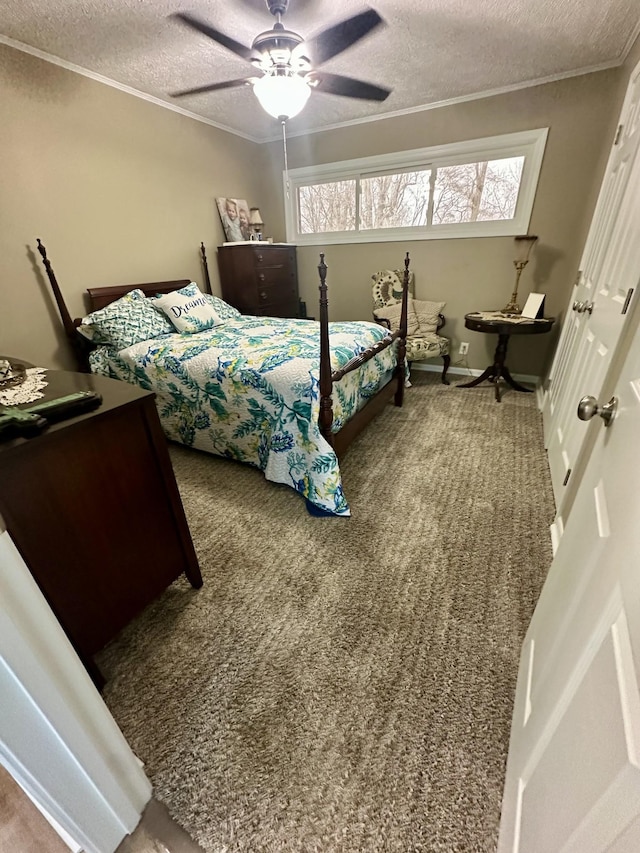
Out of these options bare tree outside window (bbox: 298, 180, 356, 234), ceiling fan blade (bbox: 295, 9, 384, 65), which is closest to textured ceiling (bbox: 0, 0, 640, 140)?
ceiling fan blade (bbox: 295, 9, 384, 65)

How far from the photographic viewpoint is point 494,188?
3.18 metres

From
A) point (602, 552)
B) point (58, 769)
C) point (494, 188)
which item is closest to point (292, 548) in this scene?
point (58, 769)

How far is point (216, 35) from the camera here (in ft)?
5.46

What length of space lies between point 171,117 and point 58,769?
13.8 ft

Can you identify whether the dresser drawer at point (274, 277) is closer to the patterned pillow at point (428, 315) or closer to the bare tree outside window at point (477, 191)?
the patterned pillow at point (428, 315)

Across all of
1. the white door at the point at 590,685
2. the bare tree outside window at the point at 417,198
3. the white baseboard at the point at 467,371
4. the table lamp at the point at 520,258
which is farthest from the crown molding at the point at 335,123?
the white door at the point at 590,685

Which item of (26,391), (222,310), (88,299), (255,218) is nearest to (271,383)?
(26,391)

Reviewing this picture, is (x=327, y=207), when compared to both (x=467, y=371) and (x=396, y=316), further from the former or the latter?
(x=467, y=371)

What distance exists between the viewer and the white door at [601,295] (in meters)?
1.48

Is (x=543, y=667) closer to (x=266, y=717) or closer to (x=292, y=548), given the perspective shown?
(x=266, y=717)

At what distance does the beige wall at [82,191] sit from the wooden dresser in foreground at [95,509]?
1.72 meters

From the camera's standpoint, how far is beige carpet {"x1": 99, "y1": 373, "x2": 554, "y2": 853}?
3.01ft

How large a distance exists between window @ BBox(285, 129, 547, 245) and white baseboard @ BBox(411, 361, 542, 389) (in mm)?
1273

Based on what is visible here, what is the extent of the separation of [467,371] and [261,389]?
2658 millimetres
